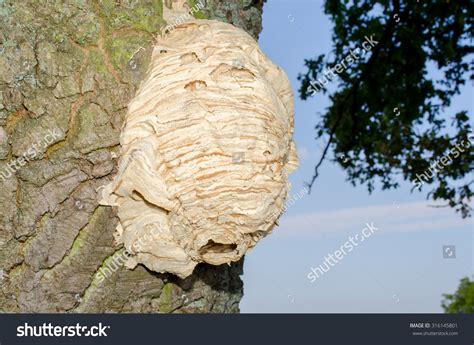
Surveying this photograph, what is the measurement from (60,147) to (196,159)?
577 mm

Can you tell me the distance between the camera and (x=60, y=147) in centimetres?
223

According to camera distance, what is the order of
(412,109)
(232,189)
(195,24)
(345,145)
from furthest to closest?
(345,145), (412,109), (195,24), (232,189)

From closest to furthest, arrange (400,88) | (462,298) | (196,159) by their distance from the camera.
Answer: (196,159) < (400,88) < (462,298)

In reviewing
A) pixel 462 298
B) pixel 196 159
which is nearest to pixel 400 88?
pixel 196 159

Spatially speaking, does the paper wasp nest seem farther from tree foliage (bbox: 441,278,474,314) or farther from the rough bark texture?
tree foliage (bbox: 441,278,474,314)

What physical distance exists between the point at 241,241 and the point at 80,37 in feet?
3.68

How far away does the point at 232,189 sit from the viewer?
2207mm

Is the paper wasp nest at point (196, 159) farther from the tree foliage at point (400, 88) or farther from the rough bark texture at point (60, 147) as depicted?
the tree foliage at point (400, 88)

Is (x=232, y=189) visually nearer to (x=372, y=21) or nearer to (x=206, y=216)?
(x=206, y=216)

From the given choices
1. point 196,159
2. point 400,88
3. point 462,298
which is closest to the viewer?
point 196,159

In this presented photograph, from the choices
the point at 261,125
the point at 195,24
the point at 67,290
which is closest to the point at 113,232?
the point at 67,290

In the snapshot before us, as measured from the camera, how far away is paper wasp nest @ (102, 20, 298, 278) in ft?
7.22

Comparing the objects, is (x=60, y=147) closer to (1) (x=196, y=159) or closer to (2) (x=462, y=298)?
(1) (x=196, y=159)

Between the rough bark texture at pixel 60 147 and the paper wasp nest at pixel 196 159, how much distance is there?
0.29 feet
